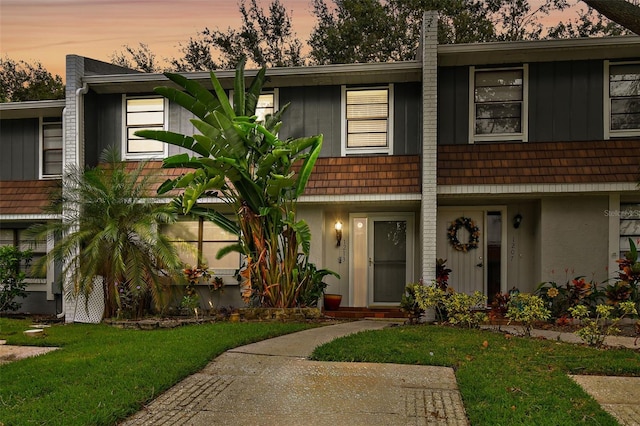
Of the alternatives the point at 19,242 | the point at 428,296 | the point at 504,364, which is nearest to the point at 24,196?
the point at 19,242

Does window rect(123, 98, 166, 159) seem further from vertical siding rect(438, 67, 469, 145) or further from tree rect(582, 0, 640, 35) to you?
→ tree rect(582, 0, 640, 35)

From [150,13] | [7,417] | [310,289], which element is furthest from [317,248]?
[7,417]

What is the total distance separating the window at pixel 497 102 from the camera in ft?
37.1

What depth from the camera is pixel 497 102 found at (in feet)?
37.3

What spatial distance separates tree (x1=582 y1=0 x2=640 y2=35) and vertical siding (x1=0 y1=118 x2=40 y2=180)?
12.3 m

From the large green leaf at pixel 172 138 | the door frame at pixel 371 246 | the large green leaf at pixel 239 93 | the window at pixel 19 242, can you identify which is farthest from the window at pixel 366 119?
the window at pixel 19 242

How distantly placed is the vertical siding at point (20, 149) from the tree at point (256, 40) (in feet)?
34.9

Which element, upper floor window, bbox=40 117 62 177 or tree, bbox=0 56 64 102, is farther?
tree, bbox=0 56 64 102

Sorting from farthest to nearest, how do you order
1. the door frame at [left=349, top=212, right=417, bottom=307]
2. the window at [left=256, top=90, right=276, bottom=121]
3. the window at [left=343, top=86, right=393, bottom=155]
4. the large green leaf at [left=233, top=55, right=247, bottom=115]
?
the door frame at [left=349, top=212, right=417, bottom=307] < the window at [left=256, top=90, right=276, bottom=121] < the window at [left=343, top=86, right=393, bottom=155] < the large green leaf at [left=233, top=55, right=247, bottom=115]

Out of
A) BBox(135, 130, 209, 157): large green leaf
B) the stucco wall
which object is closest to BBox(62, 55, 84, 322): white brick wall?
BBox(135, 130, 209, 157): large green leaf

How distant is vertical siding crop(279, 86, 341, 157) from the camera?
1201cm

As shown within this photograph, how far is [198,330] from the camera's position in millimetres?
8852

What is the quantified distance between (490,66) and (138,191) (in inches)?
297

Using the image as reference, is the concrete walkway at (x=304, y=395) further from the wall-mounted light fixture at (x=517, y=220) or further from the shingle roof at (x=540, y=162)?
the wall-mounted light fixture at (x=517, y=220)
